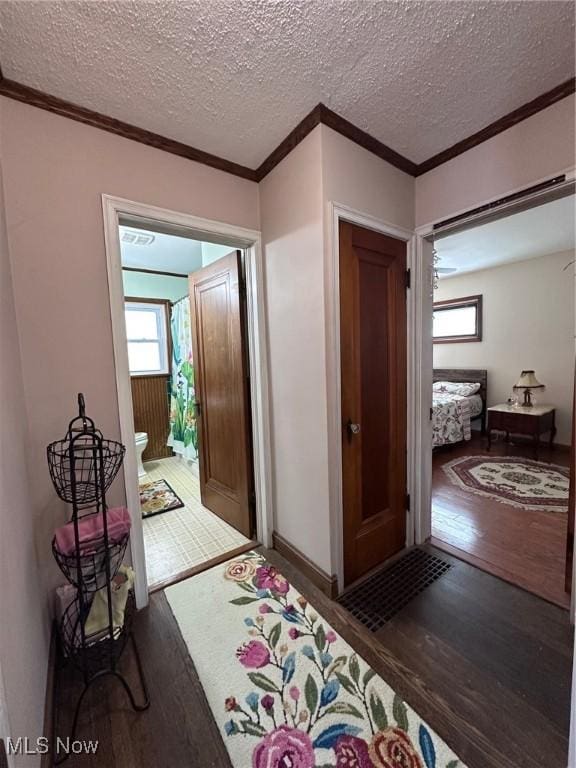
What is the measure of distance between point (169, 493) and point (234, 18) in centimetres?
325

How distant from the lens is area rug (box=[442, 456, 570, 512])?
2714 mm

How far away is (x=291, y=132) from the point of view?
64.2 inches

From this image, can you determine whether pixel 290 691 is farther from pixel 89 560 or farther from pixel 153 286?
pixel 153 286

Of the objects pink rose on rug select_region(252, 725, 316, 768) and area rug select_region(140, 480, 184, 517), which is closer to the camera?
pink rose on rug select_region(252, 725, 316, 768)

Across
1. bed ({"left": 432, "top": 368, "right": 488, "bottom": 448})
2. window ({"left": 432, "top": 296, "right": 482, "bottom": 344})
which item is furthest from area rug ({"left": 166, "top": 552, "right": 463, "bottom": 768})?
window ({"left": 432, "top": 296, "right": 482, "bottom": 344})

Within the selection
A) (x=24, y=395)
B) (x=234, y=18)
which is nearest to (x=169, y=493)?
(x=24, y=395)

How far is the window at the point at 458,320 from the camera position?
486cm

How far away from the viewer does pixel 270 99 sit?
1.43 m

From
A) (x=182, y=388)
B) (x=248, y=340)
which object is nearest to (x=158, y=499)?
(x=182, y=388)

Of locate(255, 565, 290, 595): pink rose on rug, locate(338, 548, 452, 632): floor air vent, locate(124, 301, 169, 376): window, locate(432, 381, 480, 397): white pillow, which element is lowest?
locate(338, 548, 452, 632): floor air vent

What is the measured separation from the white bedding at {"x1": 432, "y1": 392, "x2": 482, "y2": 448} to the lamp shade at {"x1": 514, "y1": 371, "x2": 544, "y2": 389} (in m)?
0.64

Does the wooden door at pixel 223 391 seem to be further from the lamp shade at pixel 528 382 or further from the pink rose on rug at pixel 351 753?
the lamp shade at pixel 528 382

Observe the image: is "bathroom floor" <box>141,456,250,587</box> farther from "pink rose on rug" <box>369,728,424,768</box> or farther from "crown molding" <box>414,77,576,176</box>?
"crown molding" <box>414,77,576,176</box>

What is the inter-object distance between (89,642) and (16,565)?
27.3 inches
